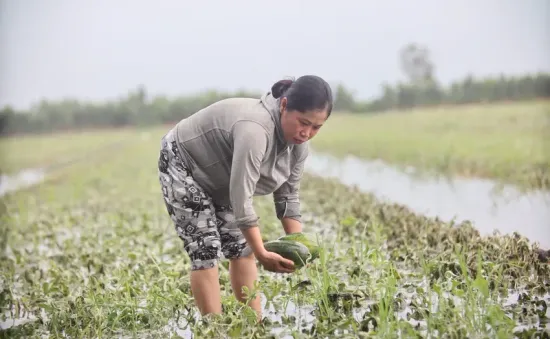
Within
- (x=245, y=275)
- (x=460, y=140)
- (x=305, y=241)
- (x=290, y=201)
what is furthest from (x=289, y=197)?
(x=460, y=140)

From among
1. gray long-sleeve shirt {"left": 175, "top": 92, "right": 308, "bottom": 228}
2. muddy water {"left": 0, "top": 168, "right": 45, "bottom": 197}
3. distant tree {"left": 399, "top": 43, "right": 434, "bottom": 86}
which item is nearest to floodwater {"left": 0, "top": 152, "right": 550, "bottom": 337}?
gray long-sleeve shirt {"left": 175, "top": 92, "right": 308, "bottom": 228}

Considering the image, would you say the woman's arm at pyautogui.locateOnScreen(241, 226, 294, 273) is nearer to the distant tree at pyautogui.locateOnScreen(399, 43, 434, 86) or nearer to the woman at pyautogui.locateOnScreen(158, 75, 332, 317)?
the woman at pyautogui.locateOnScreen(158, 75, 332, 317)

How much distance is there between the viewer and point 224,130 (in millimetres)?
3082

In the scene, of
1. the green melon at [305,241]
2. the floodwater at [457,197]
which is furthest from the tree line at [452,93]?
the green melon at [305,241]

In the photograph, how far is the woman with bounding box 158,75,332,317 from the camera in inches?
115

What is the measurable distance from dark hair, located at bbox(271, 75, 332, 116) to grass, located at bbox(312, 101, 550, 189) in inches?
156

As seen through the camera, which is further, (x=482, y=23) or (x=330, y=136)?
(x=330, y=136)

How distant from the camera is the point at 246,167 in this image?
2.89 metres

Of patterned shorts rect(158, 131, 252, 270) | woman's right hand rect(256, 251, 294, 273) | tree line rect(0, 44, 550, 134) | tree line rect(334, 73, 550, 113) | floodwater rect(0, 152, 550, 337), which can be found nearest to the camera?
woman's right hand rect(256, 251, 294, 273)

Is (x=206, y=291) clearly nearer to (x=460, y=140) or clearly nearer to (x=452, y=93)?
(x=460, y=140)

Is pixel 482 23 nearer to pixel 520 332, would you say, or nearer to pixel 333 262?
pixel 333 262

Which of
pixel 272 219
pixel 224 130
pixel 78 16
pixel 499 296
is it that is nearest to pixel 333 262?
pixel 499 296

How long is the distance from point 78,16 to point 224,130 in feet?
12.7

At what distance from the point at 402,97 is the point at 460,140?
3.38m
